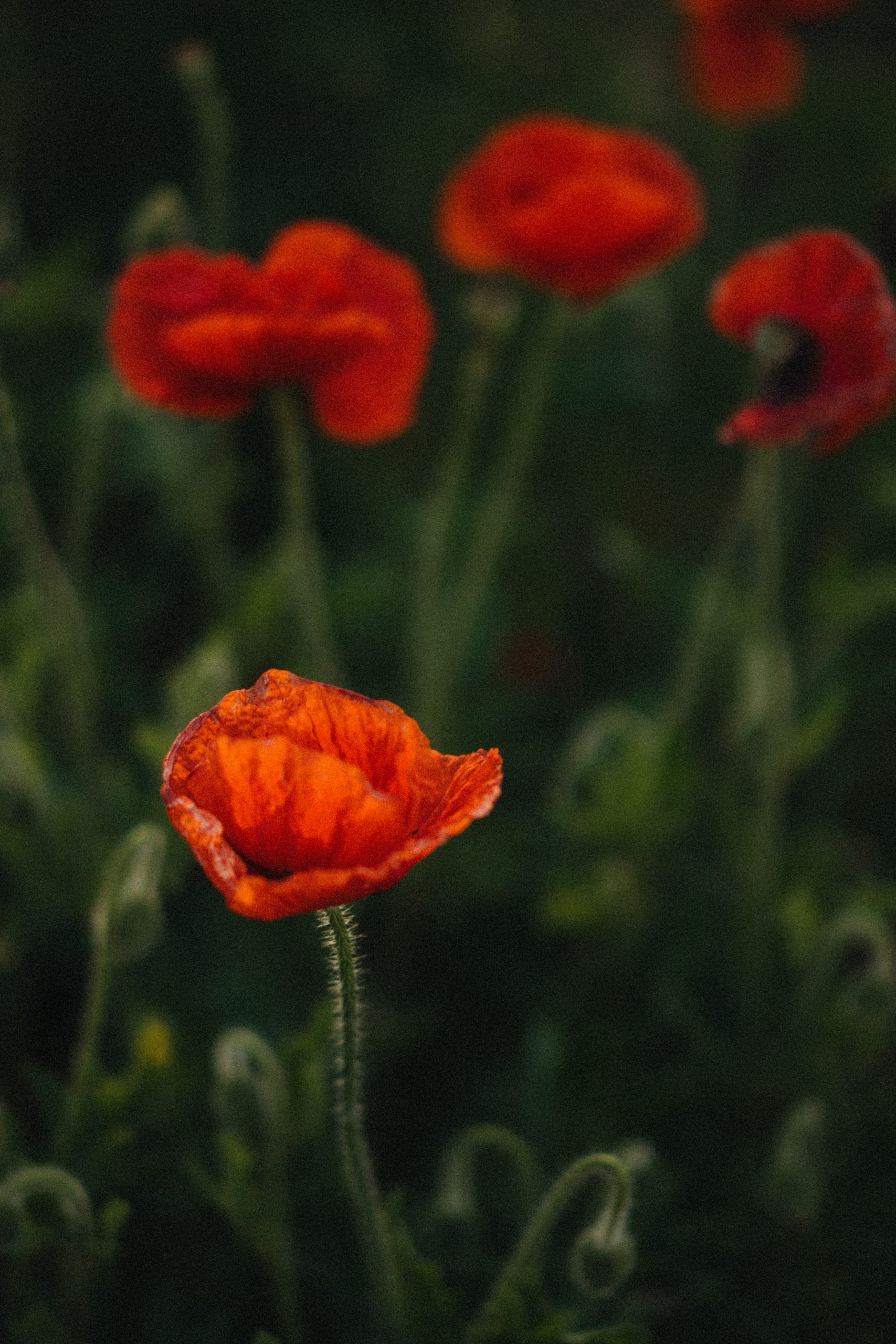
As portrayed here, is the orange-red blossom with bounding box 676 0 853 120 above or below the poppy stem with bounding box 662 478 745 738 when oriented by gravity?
above

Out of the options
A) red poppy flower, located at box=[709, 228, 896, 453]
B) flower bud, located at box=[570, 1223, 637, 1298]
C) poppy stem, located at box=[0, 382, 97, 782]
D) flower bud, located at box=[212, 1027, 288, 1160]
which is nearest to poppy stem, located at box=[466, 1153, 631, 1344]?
flower bud, located at box=[570, 1223, 637, 1298]

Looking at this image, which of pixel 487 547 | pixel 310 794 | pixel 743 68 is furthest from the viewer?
pixel 743 68

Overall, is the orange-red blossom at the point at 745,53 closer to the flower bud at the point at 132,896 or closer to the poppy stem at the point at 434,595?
the poppy stem at the point at 434,595

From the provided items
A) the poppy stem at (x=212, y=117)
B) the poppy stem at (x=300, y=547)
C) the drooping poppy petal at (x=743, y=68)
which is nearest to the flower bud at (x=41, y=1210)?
the poppy stem at (x=300, y=547)

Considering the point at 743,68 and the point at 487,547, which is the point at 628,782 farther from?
the point at 743,68

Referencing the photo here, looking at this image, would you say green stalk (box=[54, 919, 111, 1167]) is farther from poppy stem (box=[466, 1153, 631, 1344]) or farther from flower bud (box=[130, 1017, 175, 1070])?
poppy stem (box=[466, 1153, 631, 1344])

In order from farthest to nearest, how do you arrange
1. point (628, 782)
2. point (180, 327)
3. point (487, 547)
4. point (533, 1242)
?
point (487, 547) < point (628, 782) < point (180, 327) < point (533, 1242)

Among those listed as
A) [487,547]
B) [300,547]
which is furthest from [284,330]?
[487,547]
